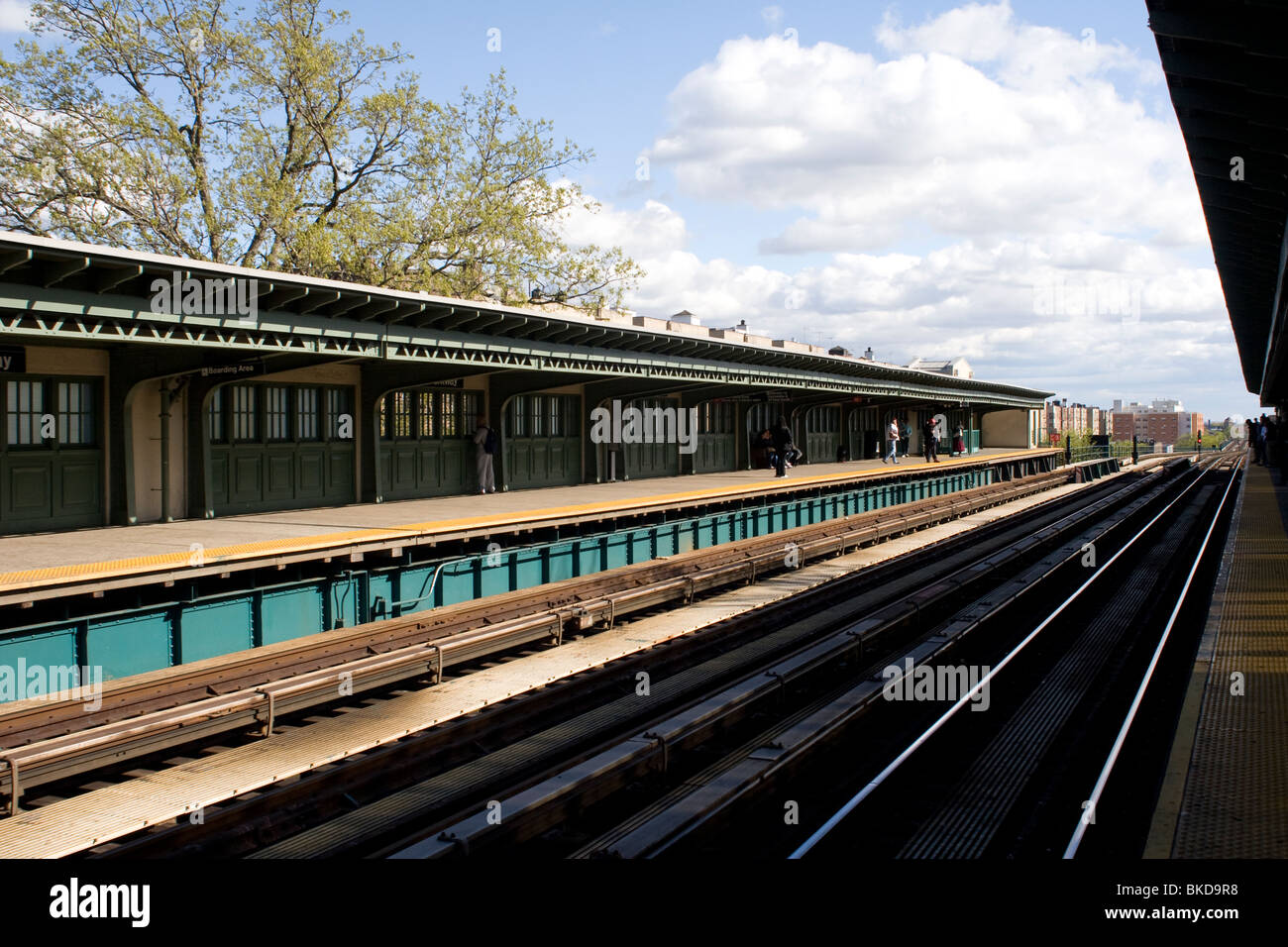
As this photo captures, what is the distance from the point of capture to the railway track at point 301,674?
733cm

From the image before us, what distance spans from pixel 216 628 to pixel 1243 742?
902 cm

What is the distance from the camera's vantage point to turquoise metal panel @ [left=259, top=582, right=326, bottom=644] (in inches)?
418

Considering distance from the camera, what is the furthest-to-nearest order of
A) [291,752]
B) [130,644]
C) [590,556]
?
[590,556], [130,644], [291,752]

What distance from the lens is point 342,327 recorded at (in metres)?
13.6

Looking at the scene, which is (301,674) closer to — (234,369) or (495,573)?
(495,573)

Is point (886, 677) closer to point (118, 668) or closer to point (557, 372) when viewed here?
point (118, 668)

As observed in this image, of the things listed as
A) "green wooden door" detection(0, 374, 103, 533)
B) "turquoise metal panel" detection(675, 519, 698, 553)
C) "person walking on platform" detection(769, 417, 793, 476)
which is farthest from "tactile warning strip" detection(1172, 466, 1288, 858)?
"person walking on platform" detection(769, 417, 793, 476)

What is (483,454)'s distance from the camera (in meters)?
19.0

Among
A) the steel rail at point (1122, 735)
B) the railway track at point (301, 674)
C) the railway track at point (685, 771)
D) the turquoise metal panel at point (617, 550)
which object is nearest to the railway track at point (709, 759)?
the railway track at point (685, 771)

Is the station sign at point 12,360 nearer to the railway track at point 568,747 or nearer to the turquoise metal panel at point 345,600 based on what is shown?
the turquoise metal panel at point 345,600

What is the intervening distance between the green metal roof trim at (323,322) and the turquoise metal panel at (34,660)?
3.02 meters

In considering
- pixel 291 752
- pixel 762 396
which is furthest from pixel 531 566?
pixel 762 396
